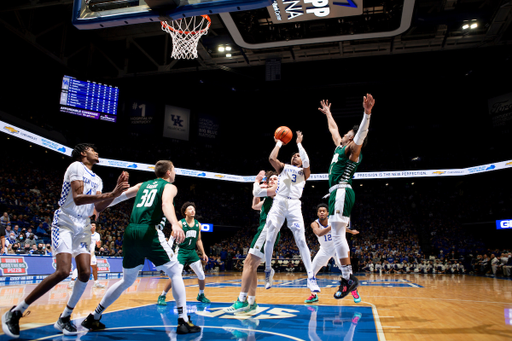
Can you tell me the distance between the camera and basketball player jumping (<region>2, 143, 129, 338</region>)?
3.98 metres

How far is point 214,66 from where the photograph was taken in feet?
88.8

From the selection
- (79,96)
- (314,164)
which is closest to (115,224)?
(79,96)

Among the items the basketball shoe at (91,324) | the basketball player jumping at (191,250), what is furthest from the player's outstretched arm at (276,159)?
the basketball shoe at (91,324)

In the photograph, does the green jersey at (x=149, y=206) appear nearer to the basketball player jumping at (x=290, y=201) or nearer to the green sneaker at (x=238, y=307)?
the green sneaker at (x=238, y=307)

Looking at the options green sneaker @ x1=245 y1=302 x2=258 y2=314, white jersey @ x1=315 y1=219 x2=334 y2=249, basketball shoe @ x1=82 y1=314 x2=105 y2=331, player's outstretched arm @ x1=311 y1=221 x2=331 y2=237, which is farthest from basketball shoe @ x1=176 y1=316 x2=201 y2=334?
white jersey @ x1=315 y1=219 x2=334 y2=249

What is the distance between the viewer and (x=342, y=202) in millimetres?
5113

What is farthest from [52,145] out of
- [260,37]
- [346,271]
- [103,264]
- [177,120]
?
[346,271]

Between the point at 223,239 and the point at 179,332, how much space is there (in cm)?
2964

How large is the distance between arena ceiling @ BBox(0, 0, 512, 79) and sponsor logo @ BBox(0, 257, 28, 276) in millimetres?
12538

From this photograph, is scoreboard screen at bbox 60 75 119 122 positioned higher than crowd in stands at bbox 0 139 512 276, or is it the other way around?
scoreboard screen at bbox 60 75 119 122

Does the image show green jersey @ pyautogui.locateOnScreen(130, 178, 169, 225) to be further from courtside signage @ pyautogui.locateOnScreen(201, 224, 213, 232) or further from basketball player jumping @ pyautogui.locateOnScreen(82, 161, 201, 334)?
courtside signage @ pyautogui.locateOnScreen(201, 224, 213, 232)

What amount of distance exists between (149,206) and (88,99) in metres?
23.8

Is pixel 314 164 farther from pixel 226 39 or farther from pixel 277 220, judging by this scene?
pixel 277 220

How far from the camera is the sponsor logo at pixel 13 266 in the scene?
37.4 ft
